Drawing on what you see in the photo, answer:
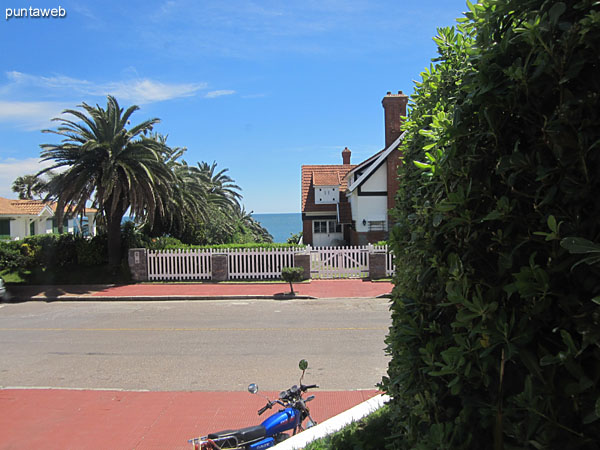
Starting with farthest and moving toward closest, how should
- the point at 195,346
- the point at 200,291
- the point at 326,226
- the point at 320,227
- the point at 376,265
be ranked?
1. the point at 320,227
2. the point at 326,226
3. the point at 376,265
4. the point at 200,291
5. the point at 195,346

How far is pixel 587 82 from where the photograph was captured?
5.02ft

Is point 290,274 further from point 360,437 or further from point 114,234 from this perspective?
point 360,437

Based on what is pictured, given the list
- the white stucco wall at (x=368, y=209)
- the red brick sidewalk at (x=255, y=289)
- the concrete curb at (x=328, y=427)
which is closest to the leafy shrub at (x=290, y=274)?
the red brick sidewalk at (x=255, y=289)

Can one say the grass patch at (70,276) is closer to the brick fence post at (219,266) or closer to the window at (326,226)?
the brick fence post at (219,266)

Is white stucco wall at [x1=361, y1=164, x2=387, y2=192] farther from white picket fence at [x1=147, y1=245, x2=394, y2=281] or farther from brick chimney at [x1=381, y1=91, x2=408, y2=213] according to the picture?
white picket fence at [x1=147, y1=245, x2=394, y2=281]

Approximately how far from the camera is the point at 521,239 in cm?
163

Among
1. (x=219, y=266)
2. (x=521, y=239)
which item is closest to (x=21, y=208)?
(x=219, y=266)

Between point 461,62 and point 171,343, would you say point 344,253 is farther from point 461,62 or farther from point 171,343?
point 461,62

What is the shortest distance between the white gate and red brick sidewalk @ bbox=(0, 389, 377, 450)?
13177 mm

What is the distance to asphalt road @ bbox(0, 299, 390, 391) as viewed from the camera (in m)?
7.48

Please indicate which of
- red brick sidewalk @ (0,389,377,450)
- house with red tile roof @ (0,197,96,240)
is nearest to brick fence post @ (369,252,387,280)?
red brick sidewalk @ (0,389,377,450)

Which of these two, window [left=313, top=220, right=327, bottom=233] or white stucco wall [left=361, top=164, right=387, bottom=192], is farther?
window [left=313, top=220, right=327, bottom=233]

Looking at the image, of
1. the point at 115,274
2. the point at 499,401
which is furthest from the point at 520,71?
the point at 115,274

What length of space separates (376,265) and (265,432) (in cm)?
1555
